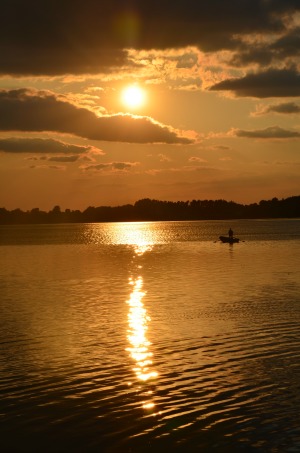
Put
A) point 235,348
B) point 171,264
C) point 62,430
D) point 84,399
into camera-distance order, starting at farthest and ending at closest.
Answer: point 171,264 < point 235,348 < point 84,399 < point 62,430

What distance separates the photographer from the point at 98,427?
18.5 meters

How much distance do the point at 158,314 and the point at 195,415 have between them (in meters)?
20.5

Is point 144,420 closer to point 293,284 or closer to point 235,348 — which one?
point 235,348

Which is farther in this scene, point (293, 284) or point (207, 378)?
point (293, 284)

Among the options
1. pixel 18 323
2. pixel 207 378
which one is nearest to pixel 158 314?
pixel 18 323

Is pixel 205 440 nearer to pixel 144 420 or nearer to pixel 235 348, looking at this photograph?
pixel 144 420

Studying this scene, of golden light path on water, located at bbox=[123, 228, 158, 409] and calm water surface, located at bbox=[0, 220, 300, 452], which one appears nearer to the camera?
calm water surface, located at bbox=[0, 220, 300, 452]

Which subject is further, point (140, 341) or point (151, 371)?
point (140, 341)

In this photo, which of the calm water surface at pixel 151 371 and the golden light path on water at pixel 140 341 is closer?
the calm water surface at pixel 151 371

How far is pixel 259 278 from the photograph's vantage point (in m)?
61.3

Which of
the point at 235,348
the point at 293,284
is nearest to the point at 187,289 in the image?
the point at 293,284

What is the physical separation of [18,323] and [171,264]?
47742mm

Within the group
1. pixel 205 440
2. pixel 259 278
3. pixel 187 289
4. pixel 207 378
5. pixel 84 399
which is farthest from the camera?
pixel 259 278

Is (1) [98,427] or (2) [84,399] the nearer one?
(1) [98,427]
